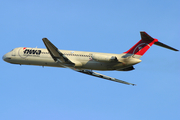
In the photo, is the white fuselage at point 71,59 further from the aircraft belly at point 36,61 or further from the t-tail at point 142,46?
the t-tail at point 142,46

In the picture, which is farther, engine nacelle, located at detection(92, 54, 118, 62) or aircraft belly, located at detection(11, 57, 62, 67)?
aircraft belly, located at detection(11, 57, 62, 67)

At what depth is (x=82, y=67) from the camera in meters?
42.2

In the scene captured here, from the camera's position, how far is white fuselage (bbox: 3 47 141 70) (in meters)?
39.4

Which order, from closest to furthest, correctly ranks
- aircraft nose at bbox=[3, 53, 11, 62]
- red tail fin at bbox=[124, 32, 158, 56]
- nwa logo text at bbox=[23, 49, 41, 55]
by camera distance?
red tail fin at bbox=[124, 32, 158, 56] < nwa logo text at bbox=[23, 49, 41, 55] < aircraft nose at bbox=[3, 53, 11, 62]

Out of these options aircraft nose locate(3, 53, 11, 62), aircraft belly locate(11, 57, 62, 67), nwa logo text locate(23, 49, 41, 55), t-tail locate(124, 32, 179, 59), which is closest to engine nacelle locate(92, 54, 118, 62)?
t-tail locate(124, 32, 179, 59)

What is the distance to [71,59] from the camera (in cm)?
4259

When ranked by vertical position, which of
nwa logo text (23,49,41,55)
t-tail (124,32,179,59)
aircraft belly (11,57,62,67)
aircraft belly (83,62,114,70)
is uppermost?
nwa logo text (23,49,41,55)

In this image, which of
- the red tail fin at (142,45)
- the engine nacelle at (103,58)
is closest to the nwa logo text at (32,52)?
the engine nacelle at (103,58)

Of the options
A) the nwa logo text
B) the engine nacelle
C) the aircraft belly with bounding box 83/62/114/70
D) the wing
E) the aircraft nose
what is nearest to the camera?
the engine nacelle

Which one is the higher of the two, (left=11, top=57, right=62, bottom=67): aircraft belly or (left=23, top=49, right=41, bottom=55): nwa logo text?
(left=23, top=49, right=41, bottom=55): nwa logo text

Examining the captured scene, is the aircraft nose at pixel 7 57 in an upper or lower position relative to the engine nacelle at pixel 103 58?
upper

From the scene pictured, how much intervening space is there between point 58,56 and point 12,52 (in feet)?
31.2

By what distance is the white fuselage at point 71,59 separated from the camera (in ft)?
129

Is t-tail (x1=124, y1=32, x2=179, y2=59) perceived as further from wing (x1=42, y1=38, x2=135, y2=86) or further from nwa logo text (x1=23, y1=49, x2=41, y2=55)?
nwa logo text (x1=23, y1=49, x2=41, y2=55)
